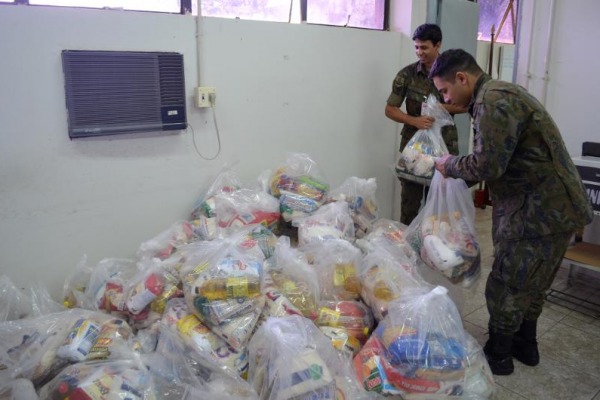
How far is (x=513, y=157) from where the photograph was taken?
190 centimetres

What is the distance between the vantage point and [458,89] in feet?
6.57

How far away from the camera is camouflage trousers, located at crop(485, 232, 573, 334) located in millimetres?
1958

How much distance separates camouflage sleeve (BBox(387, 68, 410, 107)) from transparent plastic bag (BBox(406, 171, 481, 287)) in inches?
36.2

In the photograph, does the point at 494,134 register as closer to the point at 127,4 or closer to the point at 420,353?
the point at 420,353

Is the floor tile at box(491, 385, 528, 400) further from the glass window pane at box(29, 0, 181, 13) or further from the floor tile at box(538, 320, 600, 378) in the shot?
the glass window pane at box(29, 0, 181, 13)

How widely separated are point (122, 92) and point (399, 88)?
5.74 ft

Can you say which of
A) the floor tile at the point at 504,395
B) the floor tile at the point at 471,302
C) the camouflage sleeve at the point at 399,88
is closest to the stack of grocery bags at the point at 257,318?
the floor tile at the point at 504,395

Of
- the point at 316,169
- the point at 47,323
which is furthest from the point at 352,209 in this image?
the point at 47,323

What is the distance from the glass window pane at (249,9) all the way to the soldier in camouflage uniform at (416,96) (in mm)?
833

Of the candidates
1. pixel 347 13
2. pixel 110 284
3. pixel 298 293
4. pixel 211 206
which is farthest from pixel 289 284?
pixel 347 13

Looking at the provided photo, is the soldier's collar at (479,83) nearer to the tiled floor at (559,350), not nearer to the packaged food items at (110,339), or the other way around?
the tiled floor at (559,350)

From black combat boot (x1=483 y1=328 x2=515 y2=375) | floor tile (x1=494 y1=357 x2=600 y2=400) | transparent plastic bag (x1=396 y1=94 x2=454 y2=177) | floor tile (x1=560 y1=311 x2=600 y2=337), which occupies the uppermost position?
transparent plastic bag (x1=396 y1=94 x2=454 y2=177)

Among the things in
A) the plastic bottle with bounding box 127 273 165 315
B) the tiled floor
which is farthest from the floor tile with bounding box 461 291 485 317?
the plastic bottle with bounding box 127 273 165 315

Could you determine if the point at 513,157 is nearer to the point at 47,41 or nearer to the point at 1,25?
the point at 47,41
